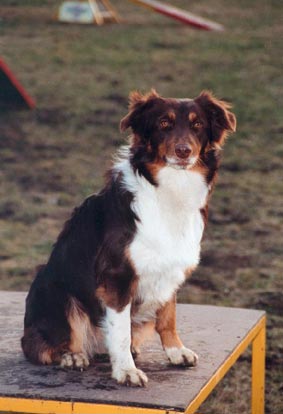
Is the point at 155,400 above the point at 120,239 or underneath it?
underneath

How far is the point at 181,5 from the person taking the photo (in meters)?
13.8

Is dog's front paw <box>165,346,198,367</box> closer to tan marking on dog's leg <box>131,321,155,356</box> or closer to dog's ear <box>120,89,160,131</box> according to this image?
tan marking on dog's leg <box>131,321,155,356</box>

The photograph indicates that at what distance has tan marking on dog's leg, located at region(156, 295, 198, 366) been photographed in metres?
3.46

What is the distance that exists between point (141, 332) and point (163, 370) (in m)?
0.17

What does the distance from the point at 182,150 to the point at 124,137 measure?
586cm

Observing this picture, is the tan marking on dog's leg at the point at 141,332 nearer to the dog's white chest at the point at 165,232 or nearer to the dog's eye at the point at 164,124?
the dog's white chest at the point at 165,232

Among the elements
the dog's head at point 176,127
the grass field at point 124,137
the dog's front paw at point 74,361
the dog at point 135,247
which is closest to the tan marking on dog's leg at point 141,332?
the dog at point 135,247

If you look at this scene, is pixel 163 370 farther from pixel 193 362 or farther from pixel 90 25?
pixel 90 25

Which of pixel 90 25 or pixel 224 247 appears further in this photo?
pixel 90 25

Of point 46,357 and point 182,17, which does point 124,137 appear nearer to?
point 182,17

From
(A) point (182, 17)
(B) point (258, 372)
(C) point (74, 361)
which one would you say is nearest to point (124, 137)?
(A) point (182, 17)

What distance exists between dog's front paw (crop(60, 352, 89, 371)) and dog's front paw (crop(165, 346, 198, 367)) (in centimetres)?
33

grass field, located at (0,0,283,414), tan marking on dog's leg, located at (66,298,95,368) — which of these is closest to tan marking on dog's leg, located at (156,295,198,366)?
tan marking on dog's leg, located at (66,298,95,368)

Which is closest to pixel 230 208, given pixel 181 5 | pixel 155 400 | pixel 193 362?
pixel 193 362
